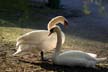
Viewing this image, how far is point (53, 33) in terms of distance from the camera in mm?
5250

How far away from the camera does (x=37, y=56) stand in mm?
5621

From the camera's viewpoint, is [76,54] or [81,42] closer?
[76,54]

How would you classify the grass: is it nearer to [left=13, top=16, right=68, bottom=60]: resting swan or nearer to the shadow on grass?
the shadow on grass

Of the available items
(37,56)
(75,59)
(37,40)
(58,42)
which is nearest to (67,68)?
(75,59)

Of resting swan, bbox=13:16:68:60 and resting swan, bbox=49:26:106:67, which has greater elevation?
resting swan, bbox=13:16:68:60

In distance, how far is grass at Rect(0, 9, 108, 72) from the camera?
494 cm

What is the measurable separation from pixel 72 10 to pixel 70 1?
2407 millimetres

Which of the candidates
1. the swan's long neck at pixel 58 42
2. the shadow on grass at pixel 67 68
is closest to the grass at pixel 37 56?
the shadow on grass at pixel 67 68

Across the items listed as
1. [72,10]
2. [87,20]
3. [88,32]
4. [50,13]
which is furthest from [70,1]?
[88,32]

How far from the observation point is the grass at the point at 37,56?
194 inches

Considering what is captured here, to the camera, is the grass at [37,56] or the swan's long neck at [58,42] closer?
the grass at [37,56]

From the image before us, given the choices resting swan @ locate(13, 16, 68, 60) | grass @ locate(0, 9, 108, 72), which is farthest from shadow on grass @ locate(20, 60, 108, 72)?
resting swan @ locate(13, 16, 68, 60)

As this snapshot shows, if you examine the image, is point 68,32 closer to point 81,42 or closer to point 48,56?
point 81,42

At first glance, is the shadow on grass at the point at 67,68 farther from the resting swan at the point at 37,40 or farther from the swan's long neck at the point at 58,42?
the resting swan at the point at 37,40
